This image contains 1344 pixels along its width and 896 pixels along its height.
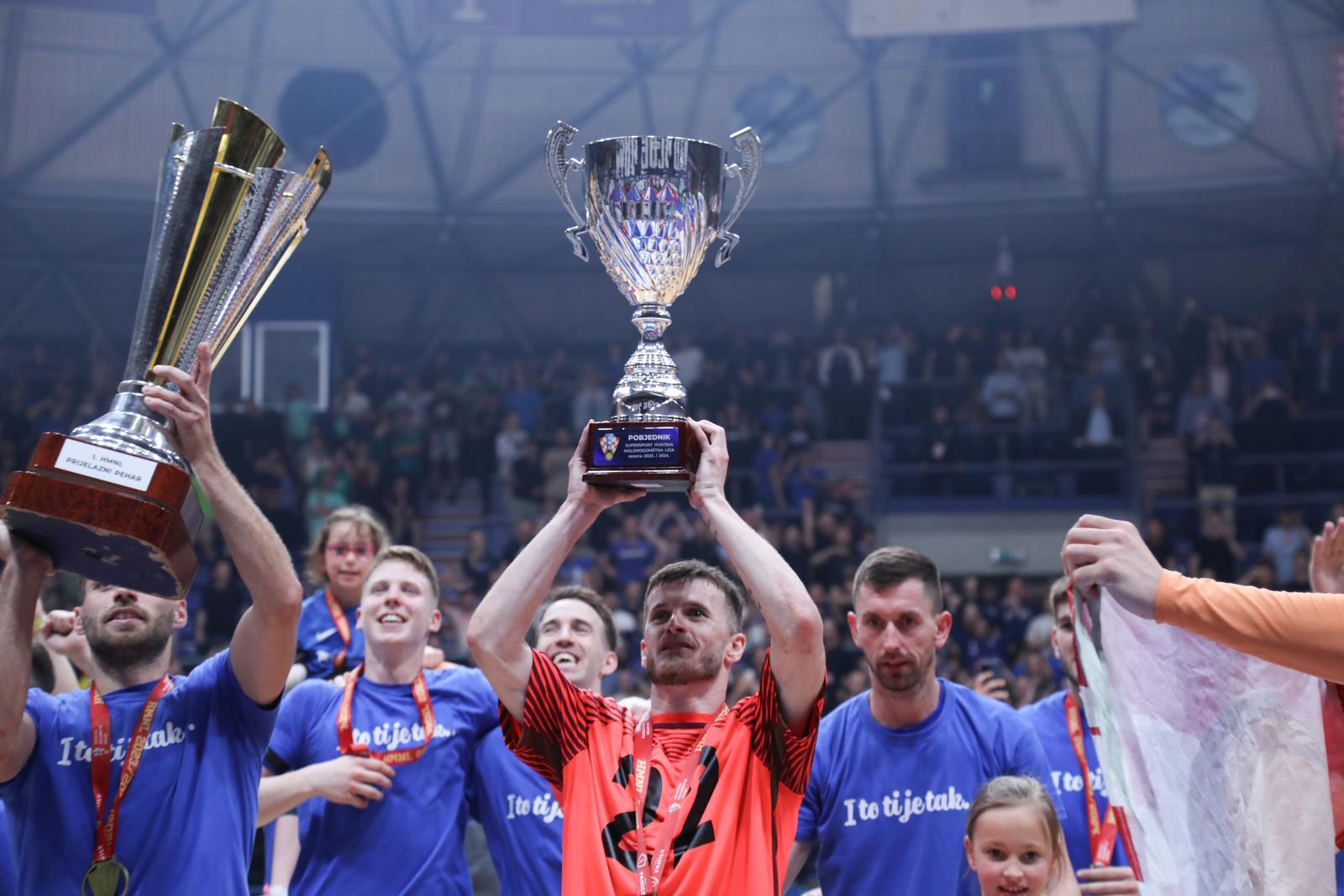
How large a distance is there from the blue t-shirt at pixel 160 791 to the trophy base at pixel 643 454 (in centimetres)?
113

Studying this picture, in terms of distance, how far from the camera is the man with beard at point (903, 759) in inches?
148

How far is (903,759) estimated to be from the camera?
3885 mm

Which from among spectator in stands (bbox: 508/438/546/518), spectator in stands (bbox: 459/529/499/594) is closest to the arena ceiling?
spectator in stands (bbox: 508/438/546/518)

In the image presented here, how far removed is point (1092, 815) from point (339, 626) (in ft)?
9.85

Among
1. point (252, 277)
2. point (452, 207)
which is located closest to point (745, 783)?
point (252, 277)

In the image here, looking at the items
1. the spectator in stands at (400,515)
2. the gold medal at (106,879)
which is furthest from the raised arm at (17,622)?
the spectator in stands at (400,515)

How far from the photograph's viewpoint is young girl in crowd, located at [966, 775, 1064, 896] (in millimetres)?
3326

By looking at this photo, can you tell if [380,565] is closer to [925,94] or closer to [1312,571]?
[1312,571]

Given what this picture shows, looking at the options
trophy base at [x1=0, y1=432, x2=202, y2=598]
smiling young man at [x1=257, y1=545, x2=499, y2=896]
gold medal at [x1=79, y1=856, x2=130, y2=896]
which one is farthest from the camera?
smiling young man at [x1=257, y1=545, x2=499, y2=896]

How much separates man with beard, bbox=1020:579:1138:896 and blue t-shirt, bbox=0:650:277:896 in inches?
97.7

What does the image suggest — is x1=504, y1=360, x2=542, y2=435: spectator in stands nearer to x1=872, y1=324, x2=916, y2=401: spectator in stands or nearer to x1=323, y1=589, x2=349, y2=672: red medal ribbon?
x1=872, y1=324, x2=916, y2=401: spectator in stands

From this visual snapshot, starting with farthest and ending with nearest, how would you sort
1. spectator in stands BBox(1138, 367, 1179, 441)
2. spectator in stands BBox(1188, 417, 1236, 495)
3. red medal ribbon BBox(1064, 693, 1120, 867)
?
spectator in stands BBox(1138, 367, 1179, 441), spectator in stands BBox(1188, 417, 1236, 495), red medal ribbon BBox(1064, 693, 1120, 867)

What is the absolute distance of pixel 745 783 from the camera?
3070 millimetres

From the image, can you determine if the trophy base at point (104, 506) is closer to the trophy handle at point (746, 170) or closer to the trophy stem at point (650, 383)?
the trophy stem at point (650, 383)
